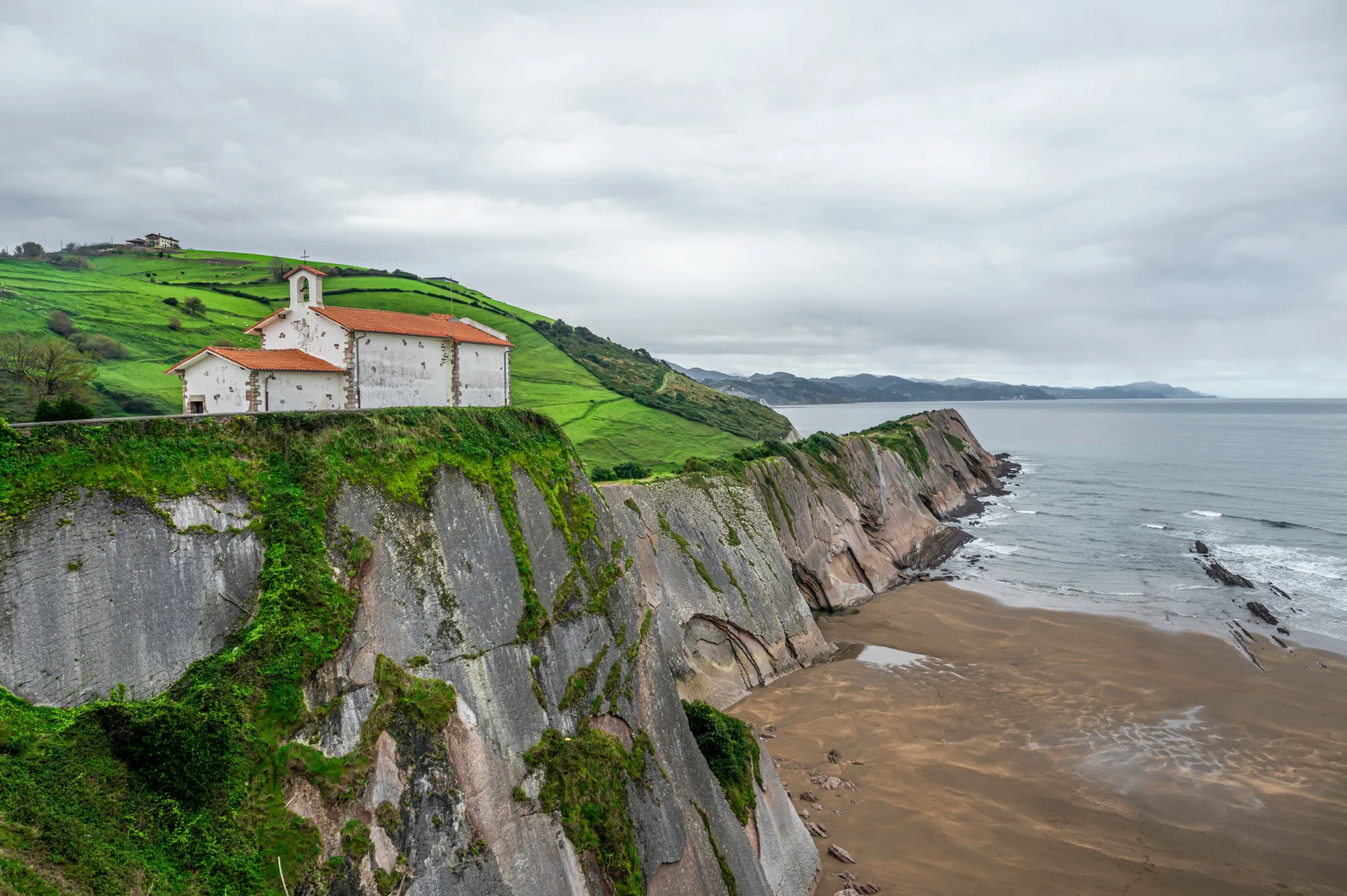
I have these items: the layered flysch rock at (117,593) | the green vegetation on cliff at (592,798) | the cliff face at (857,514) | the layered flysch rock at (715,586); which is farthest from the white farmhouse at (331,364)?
the cliff face at (857,514)

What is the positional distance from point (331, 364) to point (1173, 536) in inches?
2648

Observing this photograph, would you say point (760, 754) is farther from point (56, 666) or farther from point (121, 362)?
point (121, 362)

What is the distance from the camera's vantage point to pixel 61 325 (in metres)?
52.5

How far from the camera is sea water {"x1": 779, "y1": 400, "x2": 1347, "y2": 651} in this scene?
135 ft

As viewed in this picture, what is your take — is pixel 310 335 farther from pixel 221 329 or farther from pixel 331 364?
pixel 221 329

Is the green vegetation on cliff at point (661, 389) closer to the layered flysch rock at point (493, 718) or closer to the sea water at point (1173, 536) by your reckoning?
the sea water at point (1173, 536)

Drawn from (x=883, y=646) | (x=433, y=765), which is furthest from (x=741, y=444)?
(x=433, y=765)

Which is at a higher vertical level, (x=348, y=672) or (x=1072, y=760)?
(x=348, y=672)

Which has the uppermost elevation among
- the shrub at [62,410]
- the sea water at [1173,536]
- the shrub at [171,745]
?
the shrub at [62,410]

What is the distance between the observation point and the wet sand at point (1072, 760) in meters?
18.9

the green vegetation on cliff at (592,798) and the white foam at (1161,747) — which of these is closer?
the green vegetation on cliff at (592,798)

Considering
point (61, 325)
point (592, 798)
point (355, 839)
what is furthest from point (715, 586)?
point (61, 325)

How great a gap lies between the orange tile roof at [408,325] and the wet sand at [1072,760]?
19.4 metres

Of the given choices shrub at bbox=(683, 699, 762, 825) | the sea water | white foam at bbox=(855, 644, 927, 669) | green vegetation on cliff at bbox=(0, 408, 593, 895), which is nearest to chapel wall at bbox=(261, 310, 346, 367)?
green vegetation on cliff at bbox=(0, 408, 593, 895)
